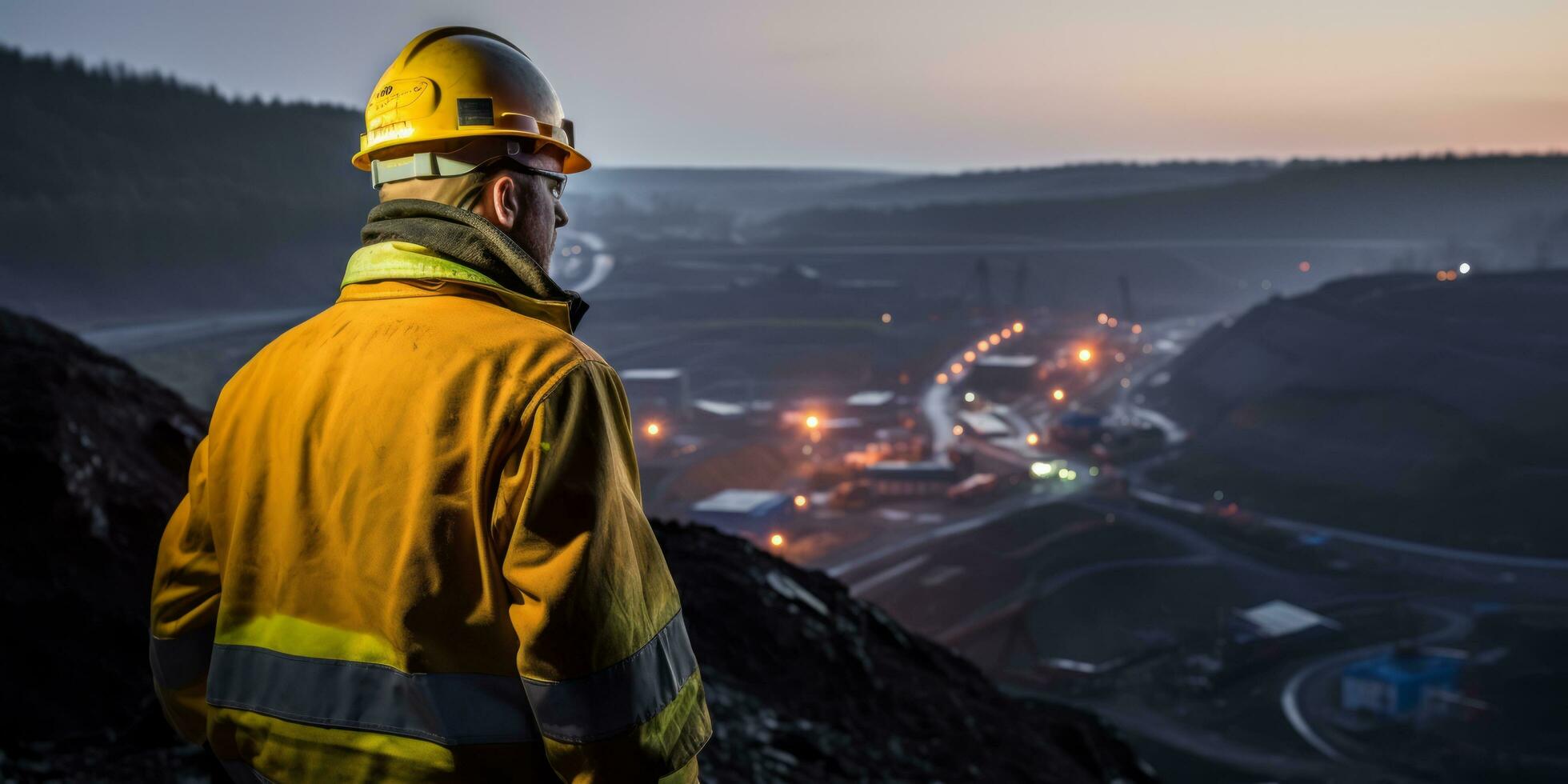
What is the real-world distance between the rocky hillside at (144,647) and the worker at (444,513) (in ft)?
11.1

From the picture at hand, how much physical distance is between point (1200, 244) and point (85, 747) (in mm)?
150375

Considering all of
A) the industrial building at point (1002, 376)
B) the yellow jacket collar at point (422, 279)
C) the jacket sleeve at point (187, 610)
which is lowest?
the industrial building at point (1002, 376)

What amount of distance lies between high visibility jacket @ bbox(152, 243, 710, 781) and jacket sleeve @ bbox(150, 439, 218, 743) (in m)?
0.12

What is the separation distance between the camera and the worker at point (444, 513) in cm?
173

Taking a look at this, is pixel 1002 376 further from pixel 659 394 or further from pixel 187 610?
pixel 187 610

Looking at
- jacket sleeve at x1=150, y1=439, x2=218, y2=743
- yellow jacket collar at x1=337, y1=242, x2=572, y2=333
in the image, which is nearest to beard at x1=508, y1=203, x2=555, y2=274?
yellow jacket collar at x1=337, y1=242, x2=572, y2=333

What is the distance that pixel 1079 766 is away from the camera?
26.0 feet

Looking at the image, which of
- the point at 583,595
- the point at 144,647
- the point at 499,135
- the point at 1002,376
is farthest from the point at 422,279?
the point at 1002,376

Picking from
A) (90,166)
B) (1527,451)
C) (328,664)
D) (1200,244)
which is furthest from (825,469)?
(1200,244)

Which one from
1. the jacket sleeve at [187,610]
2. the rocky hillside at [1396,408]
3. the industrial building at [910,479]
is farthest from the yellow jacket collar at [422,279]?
the rocky hillside at [1396,408]

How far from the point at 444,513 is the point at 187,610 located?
89 cm

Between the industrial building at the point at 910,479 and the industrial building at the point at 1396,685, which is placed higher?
the industrial building at the point at 910,479

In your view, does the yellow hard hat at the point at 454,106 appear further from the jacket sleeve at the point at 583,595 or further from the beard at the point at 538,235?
the jacket sleeve at the point at 583,595

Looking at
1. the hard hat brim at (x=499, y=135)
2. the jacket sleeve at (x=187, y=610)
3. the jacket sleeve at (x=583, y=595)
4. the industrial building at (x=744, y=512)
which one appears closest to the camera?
the jacket sleeve at (x=583, y=595)
